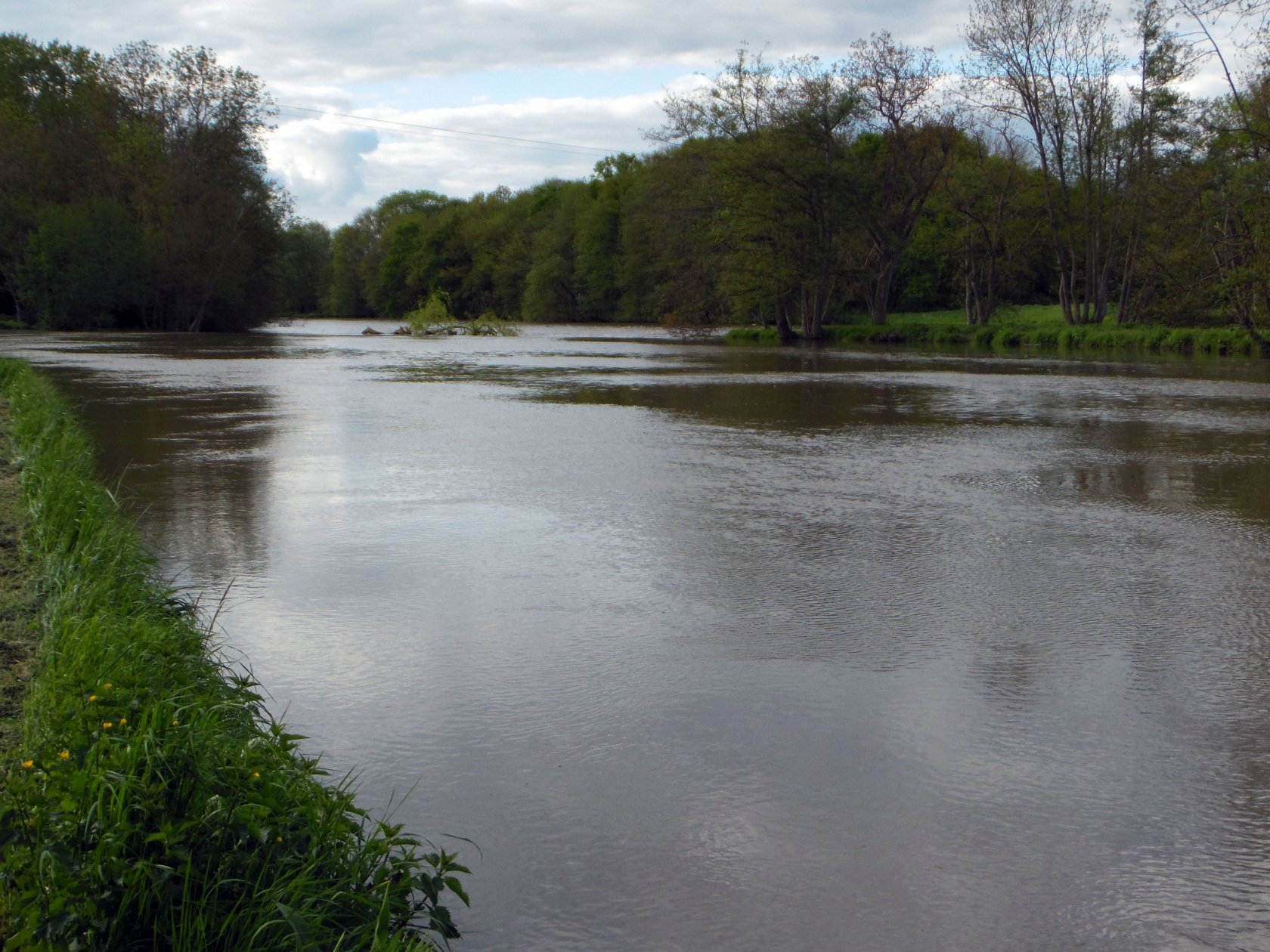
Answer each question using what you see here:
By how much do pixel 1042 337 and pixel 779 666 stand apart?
40799mm

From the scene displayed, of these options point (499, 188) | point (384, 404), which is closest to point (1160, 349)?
point (384, 404)

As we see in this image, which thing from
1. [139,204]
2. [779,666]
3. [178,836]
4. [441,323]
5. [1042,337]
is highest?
[139,204]

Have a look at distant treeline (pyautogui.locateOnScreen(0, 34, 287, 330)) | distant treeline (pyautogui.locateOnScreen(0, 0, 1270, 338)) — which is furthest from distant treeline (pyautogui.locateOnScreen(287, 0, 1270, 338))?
distant treeline (pyautogui.locateOnScreen(0, 34, 287, 330))

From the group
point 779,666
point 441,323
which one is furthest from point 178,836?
point 441,323

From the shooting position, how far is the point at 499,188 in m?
136

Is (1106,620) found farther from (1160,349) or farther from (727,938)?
(1160,349)

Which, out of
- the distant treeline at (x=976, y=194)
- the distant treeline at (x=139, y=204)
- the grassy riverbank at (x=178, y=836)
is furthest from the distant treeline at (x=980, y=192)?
the grassy riverbank at (x=178, y=836)

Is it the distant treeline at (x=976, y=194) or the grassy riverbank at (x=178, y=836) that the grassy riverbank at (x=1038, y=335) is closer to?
the distant treeline at (x=976, y=194)

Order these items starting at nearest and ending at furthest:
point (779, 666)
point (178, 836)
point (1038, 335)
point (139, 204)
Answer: point (178, 836)
point (779, 666)
point (1038, 335)
point (139, 204)

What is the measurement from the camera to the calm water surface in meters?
3.32

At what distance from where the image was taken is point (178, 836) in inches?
106

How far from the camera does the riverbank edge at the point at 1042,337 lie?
36.1 m

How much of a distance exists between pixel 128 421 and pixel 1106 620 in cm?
1249

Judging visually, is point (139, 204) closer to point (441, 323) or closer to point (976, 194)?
point (441, 323)
